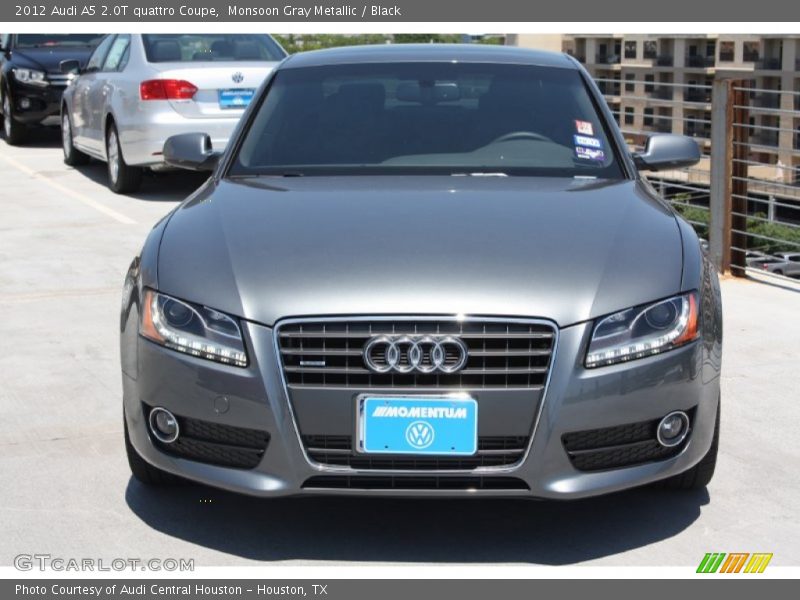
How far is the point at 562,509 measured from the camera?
186 inches

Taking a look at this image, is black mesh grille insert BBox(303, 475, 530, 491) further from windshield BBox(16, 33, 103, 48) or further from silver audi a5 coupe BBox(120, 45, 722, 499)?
windshield BBox(16, 33, 103, 48)

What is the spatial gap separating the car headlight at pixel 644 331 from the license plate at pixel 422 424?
1.31 ft

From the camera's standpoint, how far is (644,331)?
4238 millimetres

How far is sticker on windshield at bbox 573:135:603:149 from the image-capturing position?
5.61 metres

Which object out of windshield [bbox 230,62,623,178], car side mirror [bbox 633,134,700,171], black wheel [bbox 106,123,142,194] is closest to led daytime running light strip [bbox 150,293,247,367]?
windshield [bbox 230,62,623,178]

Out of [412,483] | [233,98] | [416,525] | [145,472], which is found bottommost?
[416,525]

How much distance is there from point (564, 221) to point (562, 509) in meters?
0.96

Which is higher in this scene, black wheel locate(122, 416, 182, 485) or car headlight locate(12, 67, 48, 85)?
car headlight locate(12, 67, 48, 85)

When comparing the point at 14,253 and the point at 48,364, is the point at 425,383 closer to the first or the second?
the point at 48,364

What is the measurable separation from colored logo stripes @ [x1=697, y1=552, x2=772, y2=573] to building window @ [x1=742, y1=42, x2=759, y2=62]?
→ 9404 cm

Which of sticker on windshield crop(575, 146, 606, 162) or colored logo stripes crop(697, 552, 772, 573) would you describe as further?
sticker on windshield crop(575, 146, 606, 162)

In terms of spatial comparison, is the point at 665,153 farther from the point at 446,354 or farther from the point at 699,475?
the point at 446,354

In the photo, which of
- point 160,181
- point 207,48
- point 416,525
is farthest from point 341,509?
point 160,181

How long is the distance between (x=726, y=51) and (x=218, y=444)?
9888 centimetres
